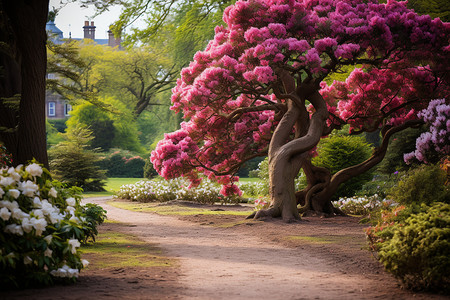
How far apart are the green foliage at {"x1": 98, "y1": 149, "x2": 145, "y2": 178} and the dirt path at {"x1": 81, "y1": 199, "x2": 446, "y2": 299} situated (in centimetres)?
3259

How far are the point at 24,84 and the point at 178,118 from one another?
1205 inches

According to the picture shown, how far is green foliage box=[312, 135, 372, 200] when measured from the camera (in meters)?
17.2

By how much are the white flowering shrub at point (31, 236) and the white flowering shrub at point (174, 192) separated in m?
13.8

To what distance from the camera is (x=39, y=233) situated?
521 centimetres

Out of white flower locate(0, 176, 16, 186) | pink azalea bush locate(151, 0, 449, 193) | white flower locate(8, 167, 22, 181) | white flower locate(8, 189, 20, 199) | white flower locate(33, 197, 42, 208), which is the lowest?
white flower locate(33, 197, 42, 208)

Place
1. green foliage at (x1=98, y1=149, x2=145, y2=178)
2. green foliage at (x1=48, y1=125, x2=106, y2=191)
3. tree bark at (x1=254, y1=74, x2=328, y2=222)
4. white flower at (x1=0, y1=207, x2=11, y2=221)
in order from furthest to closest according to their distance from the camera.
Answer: green foliage at (x1=98, y1=149, x2=145, y2=178), green foliage at (x1=48, y1=125, x2=106, y2=191), tree bark at (x1=254, y1=74, x2=328, y2=222), white flower at (x1=0, y1=207, x2=11, y2=221)

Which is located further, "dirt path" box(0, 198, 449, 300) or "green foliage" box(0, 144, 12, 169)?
"green foliage" box(0, 144, 12, 169)

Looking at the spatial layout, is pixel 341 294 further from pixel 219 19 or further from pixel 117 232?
pixel 219 19

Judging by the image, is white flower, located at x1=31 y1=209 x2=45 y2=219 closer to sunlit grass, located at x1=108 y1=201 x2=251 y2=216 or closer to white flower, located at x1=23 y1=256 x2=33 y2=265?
white flower, located at x1=23 y1=256 x2=33 y2=265

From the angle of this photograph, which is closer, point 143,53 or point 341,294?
point 341,294

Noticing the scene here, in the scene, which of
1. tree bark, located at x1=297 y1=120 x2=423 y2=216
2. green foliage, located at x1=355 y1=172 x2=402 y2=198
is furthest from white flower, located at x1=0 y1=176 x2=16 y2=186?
green foliage, located at x1=355 y1=172 x2=402 y2=198

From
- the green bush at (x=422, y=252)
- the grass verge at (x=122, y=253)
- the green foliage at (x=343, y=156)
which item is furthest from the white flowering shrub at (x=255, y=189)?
the green bush at (x=422, y=252)

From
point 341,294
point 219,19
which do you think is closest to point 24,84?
point 341,294

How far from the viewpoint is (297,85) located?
13.5 m
